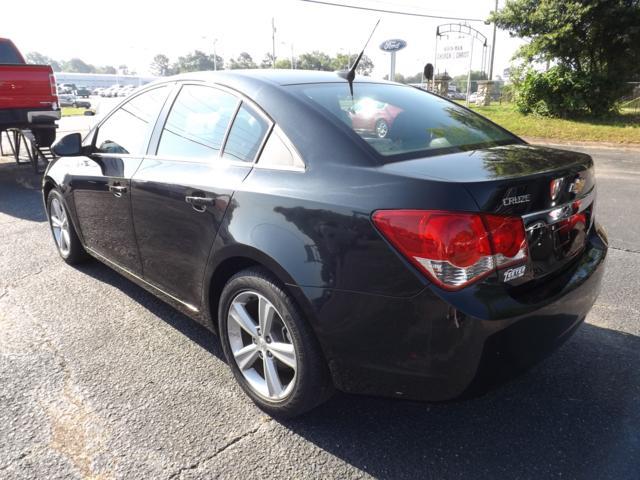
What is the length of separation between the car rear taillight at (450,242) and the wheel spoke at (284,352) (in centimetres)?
75

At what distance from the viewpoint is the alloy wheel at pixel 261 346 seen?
2.31 m

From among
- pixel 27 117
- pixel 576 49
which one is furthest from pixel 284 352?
pixel 576 49

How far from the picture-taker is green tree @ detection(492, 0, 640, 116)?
14852 millimetres

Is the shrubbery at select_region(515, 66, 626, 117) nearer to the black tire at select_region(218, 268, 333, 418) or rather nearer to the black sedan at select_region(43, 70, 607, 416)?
the black sedan at select_region(43, 70, 607, 416)

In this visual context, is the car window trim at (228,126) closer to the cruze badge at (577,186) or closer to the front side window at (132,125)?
the front side window at (132,125)

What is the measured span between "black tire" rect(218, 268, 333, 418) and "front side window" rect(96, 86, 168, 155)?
137 centimetres

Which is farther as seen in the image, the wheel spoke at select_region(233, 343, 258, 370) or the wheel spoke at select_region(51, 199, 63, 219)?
the wheel spoke at select_region(51, 199, 63, 219)

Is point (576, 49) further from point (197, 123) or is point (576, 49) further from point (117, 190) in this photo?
point (117, 190)

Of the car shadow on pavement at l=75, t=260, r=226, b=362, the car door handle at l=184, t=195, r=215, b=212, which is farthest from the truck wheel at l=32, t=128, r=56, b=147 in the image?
the car door handle at l=184, t=195, r=215, b=212

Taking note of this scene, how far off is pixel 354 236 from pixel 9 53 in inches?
436

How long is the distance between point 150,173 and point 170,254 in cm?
50

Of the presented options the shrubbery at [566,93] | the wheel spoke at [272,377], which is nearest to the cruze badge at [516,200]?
the wheel spoke at [272,377]

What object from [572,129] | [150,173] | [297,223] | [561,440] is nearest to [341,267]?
[297,223]

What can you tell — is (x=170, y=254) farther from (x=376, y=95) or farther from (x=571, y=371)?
(x=571, y=371)
